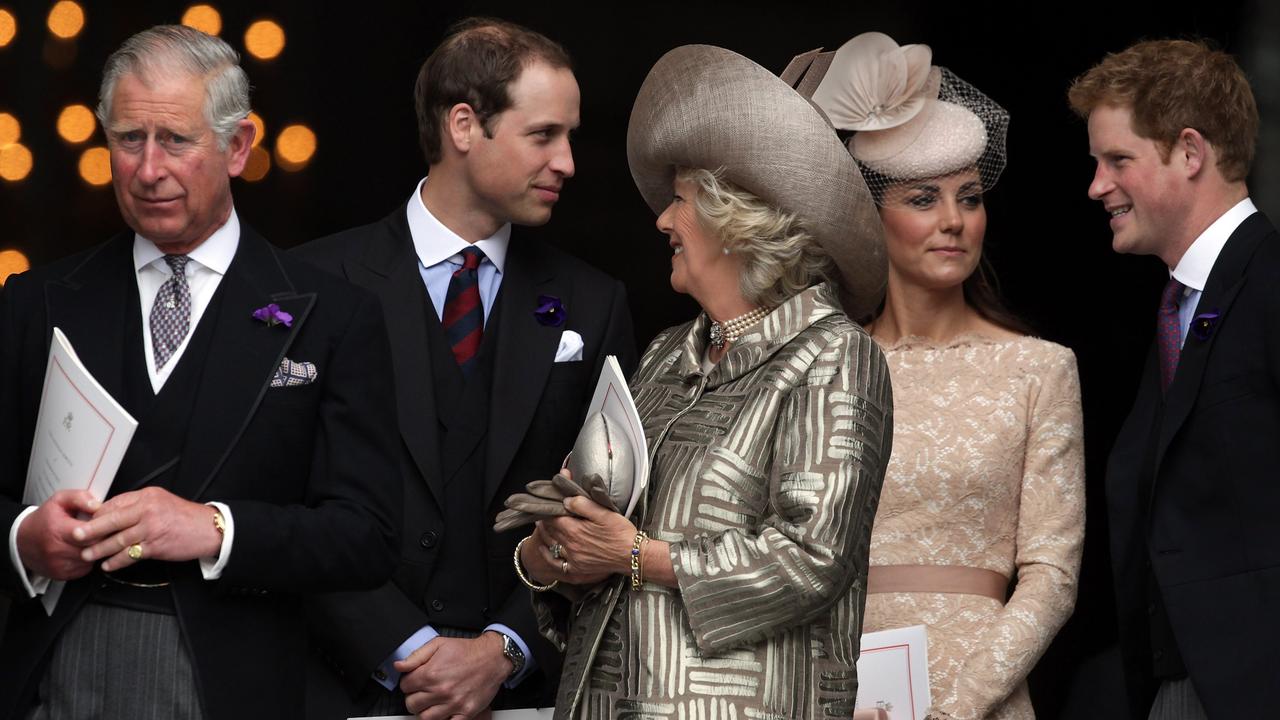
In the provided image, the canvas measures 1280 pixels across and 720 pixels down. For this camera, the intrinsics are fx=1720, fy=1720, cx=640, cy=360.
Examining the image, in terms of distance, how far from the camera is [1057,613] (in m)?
3.83

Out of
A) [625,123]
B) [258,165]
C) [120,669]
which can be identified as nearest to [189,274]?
[120,669]

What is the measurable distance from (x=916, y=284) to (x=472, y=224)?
115 cm

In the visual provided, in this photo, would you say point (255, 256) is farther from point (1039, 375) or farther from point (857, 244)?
point (1039, 375)

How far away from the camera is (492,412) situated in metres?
3.55

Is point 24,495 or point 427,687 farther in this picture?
point 427,687

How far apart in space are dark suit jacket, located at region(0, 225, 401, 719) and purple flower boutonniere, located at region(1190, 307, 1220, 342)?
158 cm

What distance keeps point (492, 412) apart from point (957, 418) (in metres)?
1.15

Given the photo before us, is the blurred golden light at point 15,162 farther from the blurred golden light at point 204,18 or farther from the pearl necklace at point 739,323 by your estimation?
the pearl necklace at point 739,323

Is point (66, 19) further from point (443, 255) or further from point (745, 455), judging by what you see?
point (745, 455)

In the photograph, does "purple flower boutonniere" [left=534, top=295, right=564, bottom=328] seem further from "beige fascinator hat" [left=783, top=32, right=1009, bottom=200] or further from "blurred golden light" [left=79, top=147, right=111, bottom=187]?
"blurred golden light" [left=79, top=147, right=111, bottom=187]

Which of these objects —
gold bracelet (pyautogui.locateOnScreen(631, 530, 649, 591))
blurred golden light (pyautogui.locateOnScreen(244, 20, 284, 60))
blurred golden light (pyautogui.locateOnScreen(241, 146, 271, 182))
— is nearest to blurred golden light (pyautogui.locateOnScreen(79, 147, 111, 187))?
→ blurred golden light (pyautogui.locateOnScreen(241, 146, 271, 182))

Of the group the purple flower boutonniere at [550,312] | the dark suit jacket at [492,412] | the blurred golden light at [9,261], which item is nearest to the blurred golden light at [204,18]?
the blurred golden light at [9,261]

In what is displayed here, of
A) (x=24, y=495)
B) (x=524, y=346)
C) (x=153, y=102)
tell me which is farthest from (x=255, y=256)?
(x=524, y=346)

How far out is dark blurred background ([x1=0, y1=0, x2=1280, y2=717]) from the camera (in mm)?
4625
